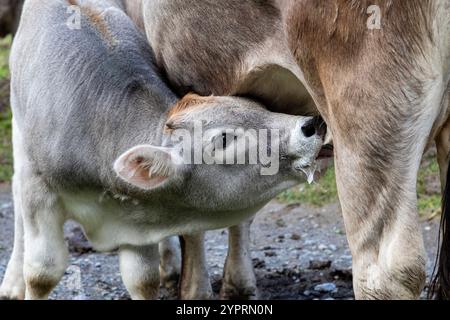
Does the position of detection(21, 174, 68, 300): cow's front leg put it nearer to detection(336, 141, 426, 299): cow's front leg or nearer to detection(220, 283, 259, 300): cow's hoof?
detection(220, 283, 259, 300): cow's hoof

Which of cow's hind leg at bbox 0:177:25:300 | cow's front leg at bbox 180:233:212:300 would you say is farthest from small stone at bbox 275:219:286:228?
cow's hind leg at bbox 0:177:25:300

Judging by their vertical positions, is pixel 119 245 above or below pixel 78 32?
below

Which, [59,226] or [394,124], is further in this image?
[59,226]

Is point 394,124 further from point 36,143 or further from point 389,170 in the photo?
point 36,143

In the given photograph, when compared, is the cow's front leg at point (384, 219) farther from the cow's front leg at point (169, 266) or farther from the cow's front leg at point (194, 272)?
the cow's front leg at point (169, 266)

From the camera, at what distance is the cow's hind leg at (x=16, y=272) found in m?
7.19

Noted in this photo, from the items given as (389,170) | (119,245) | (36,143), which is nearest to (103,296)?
(119,245)

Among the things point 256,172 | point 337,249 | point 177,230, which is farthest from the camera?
point 337,249

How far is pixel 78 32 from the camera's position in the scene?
6129 mm

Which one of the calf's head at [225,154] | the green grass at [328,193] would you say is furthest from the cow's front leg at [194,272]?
the green grass at [328,193]

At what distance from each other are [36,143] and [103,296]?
1.97m

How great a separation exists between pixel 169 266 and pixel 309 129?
2.57m

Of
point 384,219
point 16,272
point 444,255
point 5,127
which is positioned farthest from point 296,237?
point 5,127

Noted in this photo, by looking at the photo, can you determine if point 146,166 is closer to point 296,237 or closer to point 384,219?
point 384,219
